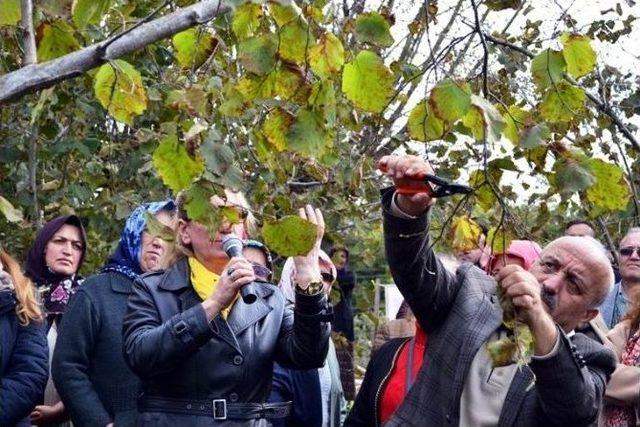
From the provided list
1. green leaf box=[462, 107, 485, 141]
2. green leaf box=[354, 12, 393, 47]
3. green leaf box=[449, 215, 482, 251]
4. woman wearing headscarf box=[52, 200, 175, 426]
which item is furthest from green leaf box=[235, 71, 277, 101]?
woman wearing headscarf box=[52, 200, 175, 426]

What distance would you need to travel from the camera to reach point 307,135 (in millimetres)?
2785

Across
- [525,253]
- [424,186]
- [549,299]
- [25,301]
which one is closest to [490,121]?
[424,186]

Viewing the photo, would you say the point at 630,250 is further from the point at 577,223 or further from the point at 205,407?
the point at 205,407

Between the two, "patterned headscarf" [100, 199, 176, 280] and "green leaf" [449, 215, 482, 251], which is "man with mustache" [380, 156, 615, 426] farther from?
"patterned headscarf" [100, 199, 176, 280]

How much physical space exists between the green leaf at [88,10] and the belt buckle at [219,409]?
1833 millimetres

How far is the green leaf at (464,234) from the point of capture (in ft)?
9.78

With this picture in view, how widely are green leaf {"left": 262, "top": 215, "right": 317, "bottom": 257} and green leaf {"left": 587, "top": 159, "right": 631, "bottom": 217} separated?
0.61 m

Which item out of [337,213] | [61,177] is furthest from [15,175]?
[337,213]

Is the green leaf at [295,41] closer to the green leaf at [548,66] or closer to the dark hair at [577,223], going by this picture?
the green leaf at [548,66]

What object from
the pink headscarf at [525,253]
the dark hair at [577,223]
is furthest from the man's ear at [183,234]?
the dark hair at [577,223]

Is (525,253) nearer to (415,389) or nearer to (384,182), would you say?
(415,389)

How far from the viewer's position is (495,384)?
3785 millimetres

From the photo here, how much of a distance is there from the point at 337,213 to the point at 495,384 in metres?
4.62

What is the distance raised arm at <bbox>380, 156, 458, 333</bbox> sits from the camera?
359 cm
